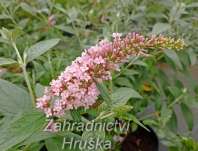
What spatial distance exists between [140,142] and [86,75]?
2.81 ft

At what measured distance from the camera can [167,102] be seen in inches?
51.2

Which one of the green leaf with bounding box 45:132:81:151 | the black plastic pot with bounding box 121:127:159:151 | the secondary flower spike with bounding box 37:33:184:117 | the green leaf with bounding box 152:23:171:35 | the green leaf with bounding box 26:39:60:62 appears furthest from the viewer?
the black plastic pot with bounding box 121:127:159:151

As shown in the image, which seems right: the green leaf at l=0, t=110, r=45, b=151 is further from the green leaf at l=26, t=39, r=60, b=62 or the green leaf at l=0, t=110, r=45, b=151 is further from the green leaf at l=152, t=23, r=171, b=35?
the green leaf at l=152, t=23, r=171, b=35

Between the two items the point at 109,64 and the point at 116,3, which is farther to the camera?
the point at 116,3

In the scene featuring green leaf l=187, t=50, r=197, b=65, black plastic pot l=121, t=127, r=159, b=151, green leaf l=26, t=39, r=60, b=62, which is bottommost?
black plastic pot l=121, t=127, r=159, b=151

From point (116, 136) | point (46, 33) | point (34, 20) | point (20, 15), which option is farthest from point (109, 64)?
point (20, 15)

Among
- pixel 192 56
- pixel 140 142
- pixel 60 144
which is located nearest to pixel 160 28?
pixel 192 56

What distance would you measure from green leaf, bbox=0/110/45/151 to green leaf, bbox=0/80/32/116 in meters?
0.07

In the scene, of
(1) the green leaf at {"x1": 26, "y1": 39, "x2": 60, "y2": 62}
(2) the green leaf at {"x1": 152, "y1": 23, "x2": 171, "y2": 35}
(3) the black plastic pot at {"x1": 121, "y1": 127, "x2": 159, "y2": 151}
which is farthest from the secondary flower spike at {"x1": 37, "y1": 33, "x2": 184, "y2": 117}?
(3) the black plastic pot at {"x1": 121, "y1": 127, "x2": 159, "y2": 151}

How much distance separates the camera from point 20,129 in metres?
0.59

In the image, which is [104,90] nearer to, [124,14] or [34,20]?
[124,14]

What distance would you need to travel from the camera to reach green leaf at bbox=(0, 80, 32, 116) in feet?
2.23

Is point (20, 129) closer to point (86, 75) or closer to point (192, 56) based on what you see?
point (86, 75)

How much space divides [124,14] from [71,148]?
70 cm
